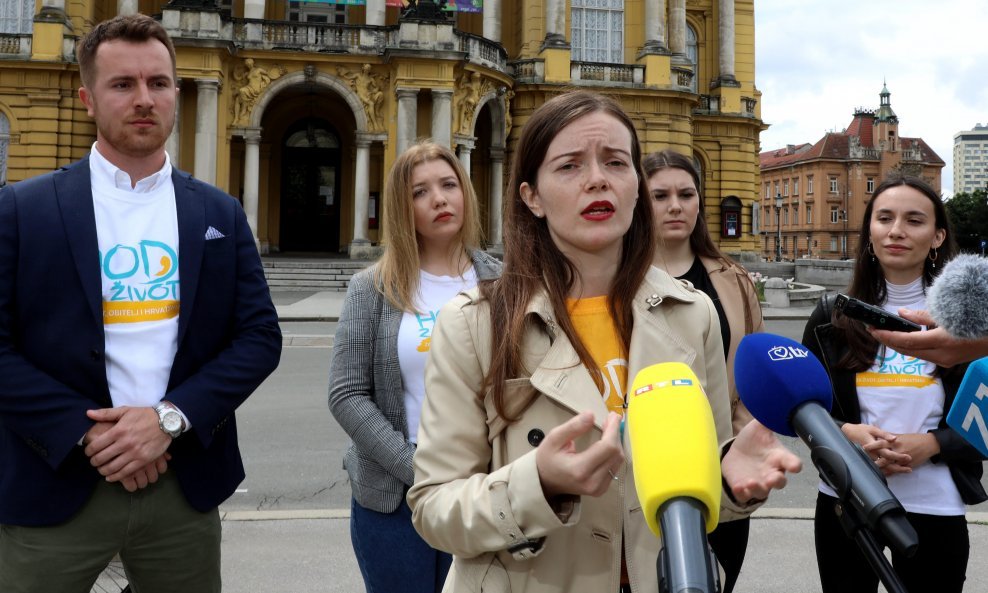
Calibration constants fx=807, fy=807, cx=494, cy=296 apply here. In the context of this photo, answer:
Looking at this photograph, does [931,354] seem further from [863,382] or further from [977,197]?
[977,197]

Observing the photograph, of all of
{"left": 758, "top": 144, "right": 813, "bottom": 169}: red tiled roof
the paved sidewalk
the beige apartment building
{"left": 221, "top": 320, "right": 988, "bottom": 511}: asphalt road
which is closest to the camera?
the paved sidewalk

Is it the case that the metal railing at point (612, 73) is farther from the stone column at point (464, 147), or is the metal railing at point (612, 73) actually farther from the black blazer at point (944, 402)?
the black blazer at point (944, 402)

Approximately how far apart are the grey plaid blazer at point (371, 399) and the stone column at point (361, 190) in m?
23.2

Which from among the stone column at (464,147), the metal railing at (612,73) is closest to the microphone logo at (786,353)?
the stone column at (464,147)

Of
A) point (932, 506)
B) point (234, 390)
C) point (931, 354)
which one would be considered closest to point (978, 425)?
point (931, 354)

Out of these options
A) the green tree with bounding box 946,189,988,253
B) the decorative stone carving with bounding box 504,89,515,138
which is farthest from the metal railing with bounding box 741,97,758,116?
the green tree with bounding box 946,189,988,253

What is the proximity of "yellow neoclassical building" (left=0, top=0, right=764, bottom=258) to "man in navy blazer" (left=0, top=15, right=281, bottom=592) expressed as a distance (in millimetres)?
22232

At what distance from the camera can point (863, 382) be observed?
3.07 m

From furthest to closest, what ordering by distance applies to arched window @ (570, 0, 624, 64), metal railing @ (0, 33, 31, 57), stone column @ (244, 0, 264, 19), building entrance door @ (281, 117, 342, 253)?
arched window @ (570, 0, 624, 64)
building entrance door @ (281, 117, 342, 253)
metal railing @ (0, 33, 31, 57)
stone column @ (244, 0, 264, 19)

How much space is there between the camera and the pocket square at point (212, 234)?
2736mm

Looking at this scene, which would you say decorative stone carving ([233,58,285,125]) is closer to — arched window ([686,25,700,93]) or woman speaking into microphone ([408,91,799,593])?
arched window ([686,25,700,93])

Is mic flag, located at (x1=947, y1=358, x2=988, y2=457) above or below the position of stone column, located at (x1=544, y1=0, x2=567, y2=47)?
below

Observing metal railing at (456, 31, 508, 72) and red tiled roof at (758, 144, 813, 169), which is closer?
metal railing at (456, 31, 508, 72)

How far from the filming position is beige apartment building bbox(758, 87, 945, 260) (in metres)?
95.3
